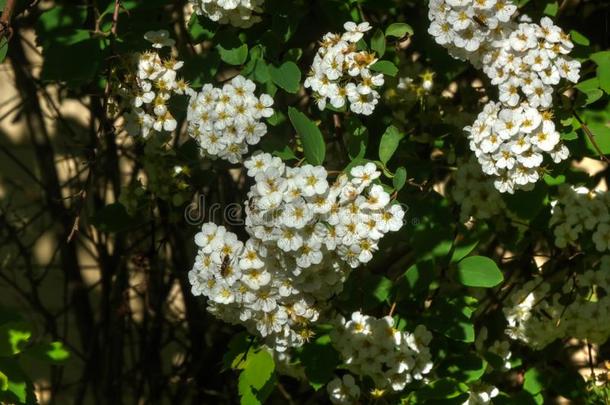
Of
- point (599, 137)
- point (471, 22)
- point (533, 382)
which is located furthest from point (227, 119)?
point (533, 382)

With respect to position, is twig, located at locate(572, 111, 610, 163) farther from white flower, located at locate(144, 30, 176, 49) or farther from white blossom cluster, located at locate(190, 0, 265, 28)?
white flower, located at locate(144, 30, 176, 49)

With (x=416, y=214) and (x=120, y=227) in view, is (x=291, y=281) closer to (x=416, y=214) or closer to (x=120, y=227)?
(x=416, y=214)

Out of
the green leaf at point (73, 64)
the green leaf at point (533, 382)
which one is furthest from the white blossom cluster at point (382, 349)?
the green leaf at point (73, 64)

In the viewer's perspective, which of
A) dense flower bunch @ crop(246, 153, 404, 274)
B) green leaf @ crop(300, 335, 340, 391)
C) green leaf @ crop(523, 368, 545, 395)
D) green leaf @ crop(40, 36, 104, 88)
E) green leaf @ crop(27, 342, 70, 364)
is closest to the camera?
dense flower bunch @ crop(246, 153, 404, 274)

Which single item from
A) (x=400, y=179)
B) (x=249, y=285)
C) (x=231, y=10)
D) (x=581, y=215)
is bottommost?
(x=581, y=215)

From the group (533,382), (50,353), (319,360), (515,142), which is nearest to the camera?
(515,142)

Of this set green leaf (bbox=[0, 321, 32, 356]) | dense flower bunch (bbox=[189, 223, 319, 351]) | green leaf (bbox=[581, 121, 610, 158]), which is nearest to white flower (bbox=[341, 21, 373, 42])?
dense flower bunch (bbox=[189, 223, 319, 351])

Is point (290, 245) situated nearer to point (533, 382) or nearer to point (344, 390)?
point (344, 390)

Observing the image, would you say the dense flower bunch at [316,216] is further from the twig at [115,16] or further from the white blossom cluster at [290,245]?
the twig at [115,16]
